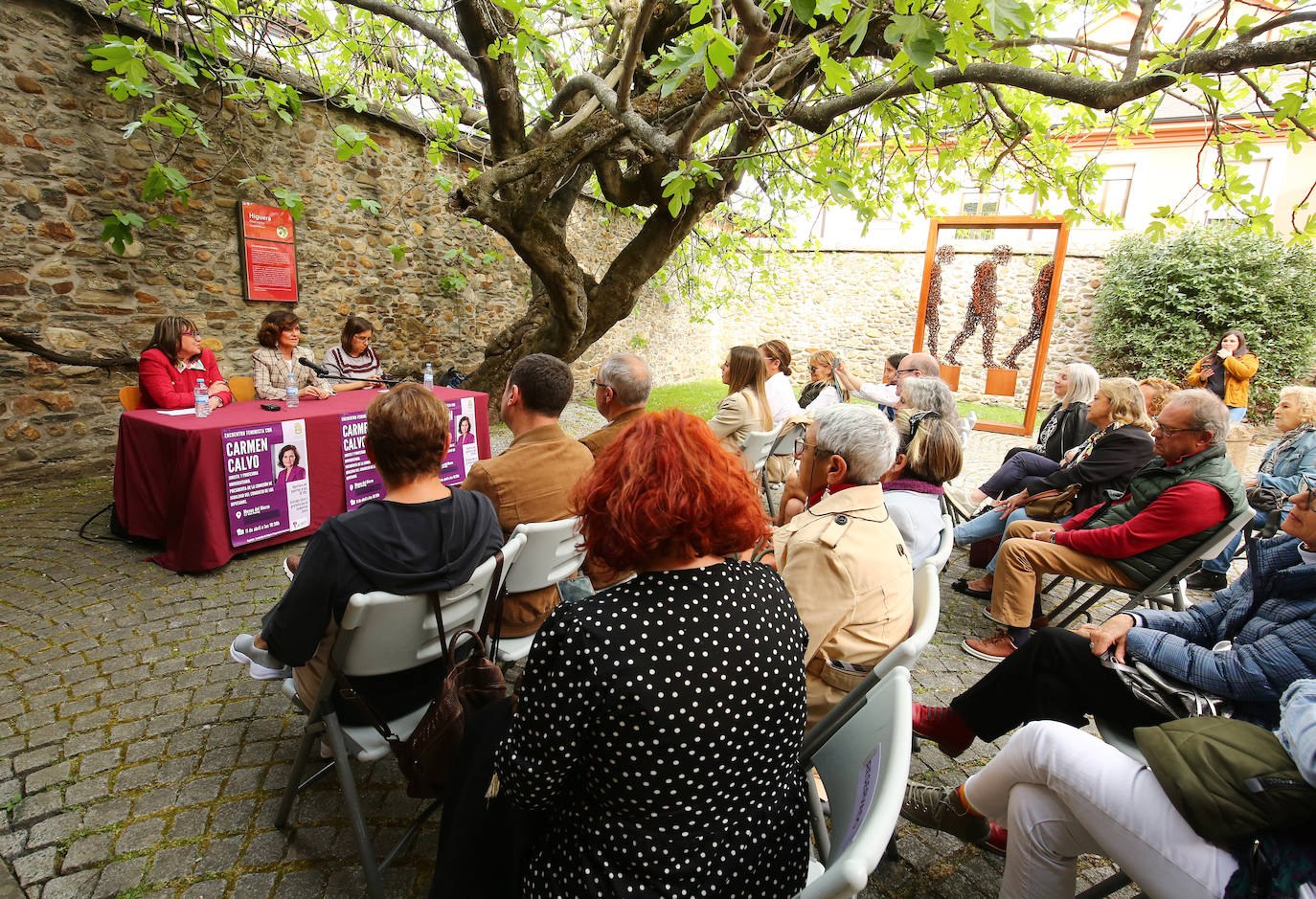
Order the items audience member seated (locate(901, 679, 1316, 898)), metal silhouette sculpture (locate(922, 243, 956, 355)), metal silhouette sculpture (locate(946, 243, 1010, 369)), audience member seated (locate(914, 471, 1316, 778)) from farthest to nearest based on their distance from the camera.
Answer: metal silhouette sculpture (locate(946, 243, 1010, 369)), metal silhouette sculpture (locate(922, 243, 956, 355)), audience member seated (locate(914, 471, 1316, 778)), audience member seated (locate(901, 679, 1316, 898))

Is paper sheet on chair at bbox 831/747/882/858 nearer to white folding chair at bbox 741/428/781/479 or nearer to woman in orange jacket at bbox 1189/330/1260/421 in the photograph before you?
white folding chair at bbox 741/428/781/479

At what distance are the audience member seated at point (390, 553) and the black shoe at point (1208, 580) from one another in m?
4.28

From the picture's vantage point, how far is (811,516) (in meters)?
1.97

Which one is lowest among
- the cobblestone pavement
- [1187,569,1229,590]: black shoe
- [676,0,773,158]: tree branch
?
the cobblestone pavement

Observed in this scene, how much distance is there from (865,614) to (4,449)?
6.31 m

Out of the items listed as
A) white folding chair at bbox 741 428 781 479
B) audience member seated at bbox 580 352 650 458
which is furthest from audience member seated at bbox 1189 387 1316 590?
audience member seated at bbox 580 352 650 458

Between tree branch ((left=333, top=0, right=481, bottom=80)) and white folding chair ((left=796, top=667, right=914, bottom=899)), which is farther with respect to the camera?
tree branch ((left=333, top=0, right=481, bottom=80))

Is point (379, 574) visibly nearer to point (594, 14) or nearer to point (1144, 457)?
point (1144, 457)

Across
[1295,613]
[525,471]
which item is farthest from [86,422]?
[1295,613]

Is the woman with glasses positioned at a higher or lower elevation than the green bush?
lower

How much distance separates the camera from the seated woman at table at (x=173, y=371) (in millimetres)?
3994

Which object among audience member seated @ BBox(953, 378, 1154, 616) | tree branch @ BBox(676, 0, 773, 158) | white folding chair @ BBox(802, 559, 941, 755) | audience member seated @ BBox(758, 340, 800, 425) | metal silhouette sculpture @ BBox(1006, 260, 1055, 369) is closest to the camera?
white folding chair @ BBox(802, 559, 941, 755)

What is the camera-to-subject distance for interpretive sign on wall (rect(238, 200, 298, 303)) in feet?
19.7

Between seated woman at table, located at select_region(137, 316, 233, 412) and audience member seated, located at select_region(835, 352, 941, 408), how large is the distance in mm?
4741
